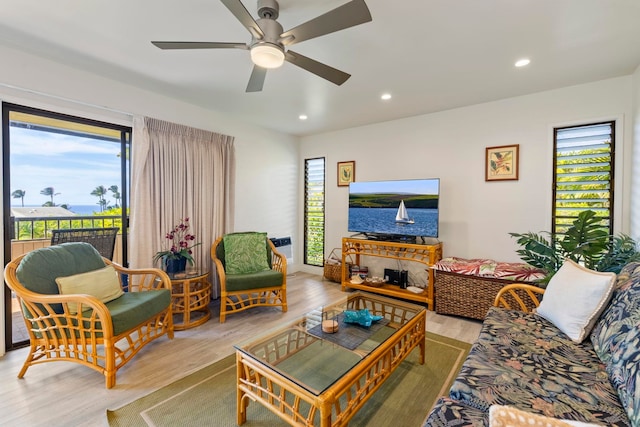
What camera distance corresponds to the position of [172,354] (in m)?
2.32

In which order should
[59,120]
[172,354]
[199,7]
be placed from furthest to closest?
1. [59,120]
2. [172,354]
3. [199,7]

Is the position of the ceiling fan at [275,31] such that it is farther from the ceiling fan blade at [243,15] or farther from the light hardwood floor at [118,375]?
the light hardwood floor at [118,375]

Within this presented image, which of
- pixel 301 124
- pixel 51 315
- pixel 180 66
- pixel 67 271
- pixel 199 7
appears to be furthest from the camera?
pixel 301 124

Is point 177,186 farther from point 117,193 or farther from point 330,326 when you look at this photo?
point 330,326

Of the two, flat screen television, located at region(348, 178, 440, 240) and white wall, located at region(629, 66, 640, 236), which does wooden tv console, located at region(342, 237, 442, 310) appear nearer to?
flat screen television, located at region(348, 178, 440, 240)

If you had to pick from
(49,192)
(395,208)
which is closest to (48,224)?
(49,192)

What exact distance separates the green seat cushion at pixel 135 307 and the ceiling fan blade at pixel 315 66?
2089mm

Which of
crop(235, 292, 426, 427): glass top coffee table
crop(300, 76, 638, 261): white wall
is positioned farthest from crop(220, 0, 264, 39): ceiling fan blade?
crop(300, 76, 638, 261): white wall

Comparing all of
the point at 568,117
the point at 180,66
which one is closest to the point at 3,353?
the point at 180,66

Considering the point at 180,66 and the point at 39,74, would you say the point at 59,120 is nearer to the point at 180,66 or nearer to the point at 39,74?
the point at 39,74

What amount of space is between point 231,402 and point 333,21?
230cm

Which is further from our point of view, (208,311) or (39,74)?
(208,311)

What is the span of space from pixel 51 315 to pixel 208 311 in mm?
→ 1430

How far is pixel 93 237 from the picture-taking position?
2.70m
